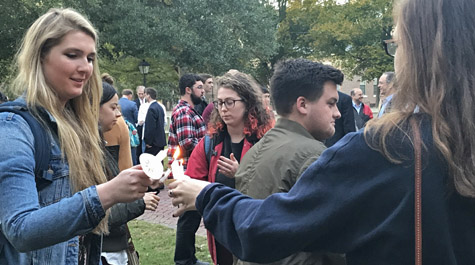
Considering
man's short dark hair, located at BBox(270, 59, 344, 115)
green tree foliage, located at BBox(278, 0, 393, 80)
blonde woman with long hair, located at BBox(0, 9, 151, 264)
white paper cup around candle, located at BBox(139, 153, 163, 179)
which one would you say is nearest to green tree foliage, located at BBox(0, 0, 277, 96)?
green tree foliage, located at BBox(278, 0, 393, 80)

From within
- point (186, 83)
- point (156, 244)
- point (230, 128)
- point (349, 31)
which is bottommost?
point (156, 244)

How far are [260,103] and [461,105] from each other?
11.0 feet

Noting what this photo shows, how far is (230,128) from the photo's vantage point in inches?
186

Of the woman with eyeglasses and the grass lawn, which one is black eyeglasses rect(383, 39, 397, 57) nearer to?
the woman with eyeglasses

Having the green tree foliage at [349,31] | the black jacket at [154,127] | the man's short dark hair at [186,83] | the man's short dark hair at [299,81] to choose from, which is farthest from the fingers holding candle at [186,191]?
the green tree foliage at [349,31]

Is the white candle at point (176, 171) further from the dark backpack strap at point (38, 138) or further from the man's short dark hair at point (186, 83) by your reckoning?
the man's short dark hair at point (186, 83)

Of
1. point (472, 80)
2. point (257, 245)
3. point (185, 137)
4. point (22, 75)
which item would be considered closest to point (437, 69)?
point (472, 80)

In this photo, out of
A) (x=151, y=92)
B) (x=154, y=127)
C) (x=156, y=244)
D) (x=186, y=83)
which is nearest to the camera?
(x=156, y=244)

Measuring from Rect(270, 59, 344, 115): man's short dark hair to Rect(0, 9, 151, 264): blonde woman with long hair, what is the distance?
1.17 meters

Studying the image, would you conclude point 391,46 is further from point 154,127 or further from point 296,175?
point 154,127

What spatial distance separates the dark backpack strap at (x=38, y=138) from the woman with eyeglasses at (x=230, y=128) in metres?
2.56

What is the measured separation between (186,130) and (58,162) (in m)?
4.91

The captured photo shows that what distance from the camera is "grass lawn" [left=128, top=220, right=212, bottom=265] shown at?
6066 mm

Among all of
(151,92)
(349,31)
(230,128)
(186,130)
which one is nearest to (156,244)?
(186,130)
